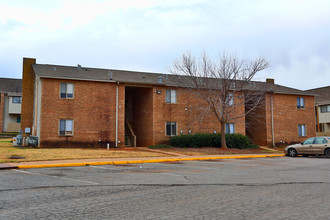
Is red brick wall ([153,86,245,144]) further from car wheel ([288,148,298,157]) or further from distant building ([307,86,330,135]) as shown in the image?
distant building ([307,86,330,135])

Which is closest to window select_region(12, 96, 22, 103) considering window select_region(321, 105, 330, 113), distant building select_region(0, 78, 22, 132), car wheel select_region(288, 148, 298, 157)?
distant building select_region(0, 78, 22, 132)

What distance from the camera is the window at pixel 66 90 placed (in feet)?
83.3

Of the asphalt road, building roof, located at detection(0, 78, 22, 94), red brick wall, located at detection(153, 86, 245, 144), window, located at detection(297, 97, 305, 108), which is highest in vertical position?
building roof, located at detection(0, 78, 22, 94)

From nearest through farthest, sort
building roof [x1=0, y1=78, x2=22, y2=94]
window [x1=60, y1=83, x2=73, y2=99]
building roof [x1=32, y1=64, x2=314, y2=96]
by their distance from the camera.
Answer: window [x1=60, y1=83, x2=73, y2=99]
building roof [x1=32, y1=64, x2=314, y2=96]
building roof [x1=0, y1=78, x2=22, y2=94]

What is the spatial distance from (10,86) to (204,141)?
1417 inches

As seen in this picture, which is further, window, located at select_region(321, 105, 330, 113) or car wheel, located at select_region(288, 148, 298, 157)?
window, located at select_region(321, 105, 330, 113)

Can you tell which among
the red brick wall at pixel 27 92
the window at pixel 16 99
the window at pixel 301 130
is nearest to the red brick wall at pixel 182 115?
the window at pixel 301 130

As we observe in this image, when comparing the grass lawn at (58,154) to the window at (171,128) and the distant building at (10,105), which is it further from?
the distant building at (10,105)

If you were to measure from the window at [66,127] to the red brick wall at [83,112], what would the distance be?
12.2 inches

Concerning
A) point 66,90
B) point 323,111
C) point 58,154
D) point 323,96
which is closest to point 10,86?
point 66,90

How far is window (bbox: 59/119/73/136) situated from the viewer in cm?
2512

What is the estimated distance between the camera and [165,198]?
22.7 ft

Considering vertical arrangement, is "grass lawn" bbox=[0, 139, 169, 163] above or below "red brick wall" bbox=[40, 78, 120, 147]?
below

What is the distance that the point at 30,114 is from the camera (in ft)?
96.8
